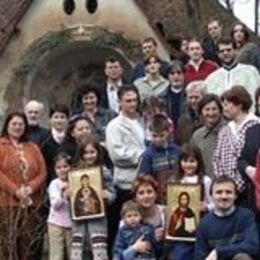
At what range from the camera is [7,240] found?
1415cm

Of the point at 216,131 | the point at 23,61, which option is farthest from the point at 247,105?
the point at 23,61

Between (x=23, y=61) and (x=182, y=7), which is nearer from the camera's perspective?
(x=23, y=61)

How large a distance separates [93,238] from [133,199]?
0.68m

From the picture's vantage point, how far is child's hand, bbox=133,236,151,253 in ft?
42.6

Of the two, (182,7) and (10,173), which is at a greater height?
(182,7)

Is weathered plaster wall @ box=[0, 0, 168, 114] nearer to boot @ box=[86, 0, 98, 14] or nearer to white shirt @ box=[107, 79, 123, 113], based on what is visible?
boot @ box=[86, 0, 98, 14]

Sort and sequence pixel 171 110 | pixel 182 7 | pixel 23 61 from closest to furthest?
pixel 171 110
pixel 23 61
pixel 182 7

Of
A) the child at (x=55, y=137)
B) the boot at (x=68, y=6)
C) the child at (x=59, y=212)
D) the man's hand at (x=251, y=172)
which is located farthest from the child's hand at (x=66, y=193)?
the boot at (x=68, y=6)

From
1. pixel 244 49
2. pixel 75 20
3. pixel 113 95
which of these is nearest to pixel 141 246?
pixel 113 95

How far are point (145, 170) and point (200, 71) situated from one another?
280 cm

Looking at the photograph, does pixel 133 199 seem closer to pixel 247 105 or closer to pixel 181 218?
pixel 181 218

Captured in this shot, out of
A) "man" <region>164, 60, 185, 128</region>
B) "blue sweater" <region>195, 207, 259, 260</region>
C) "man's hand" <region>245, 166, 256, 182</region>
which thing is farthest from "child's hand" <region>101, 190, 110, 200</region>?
"man" <region>164, 60, 185, 128</region>

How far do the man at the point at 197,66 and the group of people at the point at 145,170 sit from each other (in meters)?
0.17

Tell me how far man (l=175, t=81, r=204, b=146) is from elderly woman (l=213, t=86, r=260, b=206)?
128cm
